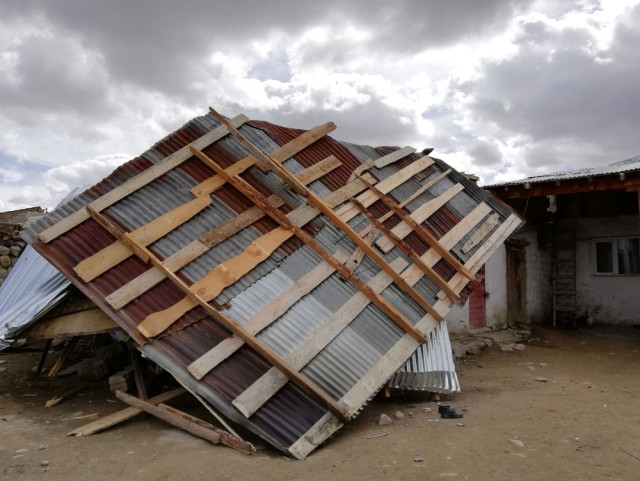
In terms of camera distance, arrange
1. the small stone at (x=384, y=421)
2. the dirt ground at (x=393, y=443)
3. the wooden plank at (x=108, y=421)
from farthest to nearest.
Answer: the small stone at (x=384, y=421) → the wooden plank at (x=108, y=421) → the dirt ground at (x=393, y=443)

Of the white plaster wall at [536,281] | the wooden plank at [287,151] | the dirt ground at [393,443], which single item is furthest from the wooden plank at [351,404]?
the white plaster wall at [536,281]

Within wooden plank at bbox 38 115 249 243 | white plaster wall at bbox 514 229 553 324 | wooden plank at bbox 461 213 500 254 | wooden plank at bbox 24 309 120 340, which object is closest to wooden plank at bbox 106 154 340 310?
wooden plank at bbox 24 309 120 340

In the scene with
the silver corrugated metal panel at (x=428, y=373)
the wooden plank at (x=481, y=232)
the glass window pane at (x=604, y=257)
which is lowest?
the silver corrugated metal panel at (x=428, y=373)

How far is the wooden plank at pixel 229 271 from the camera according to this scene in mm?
4980

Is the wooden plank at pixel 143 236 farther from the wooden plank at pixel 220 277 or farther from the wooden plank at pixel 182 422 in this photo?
the wooden plank at pixel 182 422

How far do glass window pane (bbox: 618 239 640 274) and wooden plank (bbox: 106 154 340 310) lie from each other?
10.3 metres

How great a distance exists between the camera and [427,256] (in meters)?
7.05

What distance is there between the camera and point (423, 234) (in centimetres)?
728

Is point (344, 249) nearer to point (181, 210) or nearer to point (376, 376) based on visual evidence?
point (376, 376)

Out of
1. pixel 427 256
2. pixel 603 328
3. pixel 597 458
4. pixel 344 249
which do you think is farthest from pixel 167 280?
pixel 603 328

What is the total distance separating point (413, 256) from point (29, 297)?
17.3ft

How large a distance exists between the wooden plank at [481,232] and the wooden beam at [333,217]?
173 centimetres

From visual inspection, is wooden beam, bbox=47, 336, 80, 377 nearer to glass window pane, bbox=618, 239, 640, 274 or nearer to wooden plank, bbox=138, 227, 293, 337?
wooden plank, bbox=138, 227, 293, 337

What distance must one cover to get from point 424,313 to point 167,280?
325 centimetres
